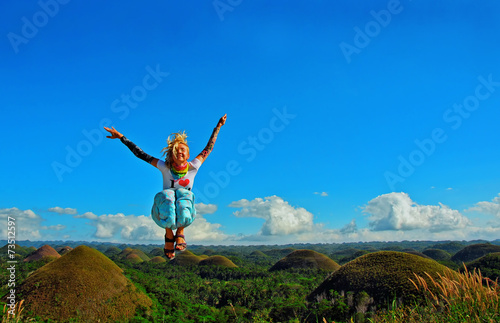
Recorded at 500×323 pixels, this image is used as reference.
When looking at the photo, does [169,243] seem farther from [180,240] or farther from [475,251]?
[475,251]

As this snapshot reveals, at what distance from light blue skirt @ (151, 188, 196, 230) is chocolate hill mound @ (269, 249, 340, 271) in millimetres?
73537

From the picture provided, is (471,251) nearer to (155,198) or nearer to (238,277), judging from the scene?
(238,277)

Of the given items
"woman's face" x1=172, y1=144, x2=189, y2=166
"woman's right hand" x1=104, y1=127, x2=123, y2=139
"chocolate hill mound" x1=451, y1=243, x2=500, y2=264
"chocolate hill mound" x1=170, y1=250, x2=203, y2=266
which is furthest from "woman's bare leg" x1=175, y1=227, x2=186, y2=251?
"chocolate hill mound" x1=451, y1=243, x2=500, y2=264

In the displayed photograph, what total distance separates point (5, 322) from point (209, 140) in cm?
350

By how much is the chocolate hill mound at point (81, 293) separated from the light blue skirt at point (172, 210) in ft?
64.3

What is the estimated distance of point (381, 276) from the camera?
98.4 ft

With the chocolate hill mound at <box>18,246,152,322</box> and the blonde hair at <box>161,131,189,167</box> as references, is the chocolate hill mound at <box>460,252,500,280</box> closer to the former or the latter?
the chocolate hill mound at <box>18,246,152,322</box>

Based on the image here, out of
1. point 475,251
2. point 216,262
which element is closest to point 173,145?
point 216,262

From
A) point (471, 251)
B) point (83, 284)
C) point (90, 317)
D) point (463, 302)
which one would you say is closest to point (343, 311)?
point (90, 317)

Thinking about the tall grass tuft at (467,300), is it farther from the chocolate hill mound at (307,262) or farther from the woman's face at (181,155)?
the chocolate hill mound at (307,262)

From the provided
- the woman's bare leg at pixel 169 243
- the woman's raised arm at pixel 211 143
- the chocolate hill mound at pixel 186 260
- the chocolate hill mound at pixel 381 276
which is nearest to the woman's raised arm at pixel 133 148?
the woman's raised arm at pixel 211 143

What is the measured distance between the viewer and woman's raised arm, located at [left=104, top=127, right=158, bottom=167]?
13.5 feet

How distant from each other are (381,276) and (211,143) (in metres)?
29.9

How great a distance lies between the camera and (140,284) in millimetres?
27766
